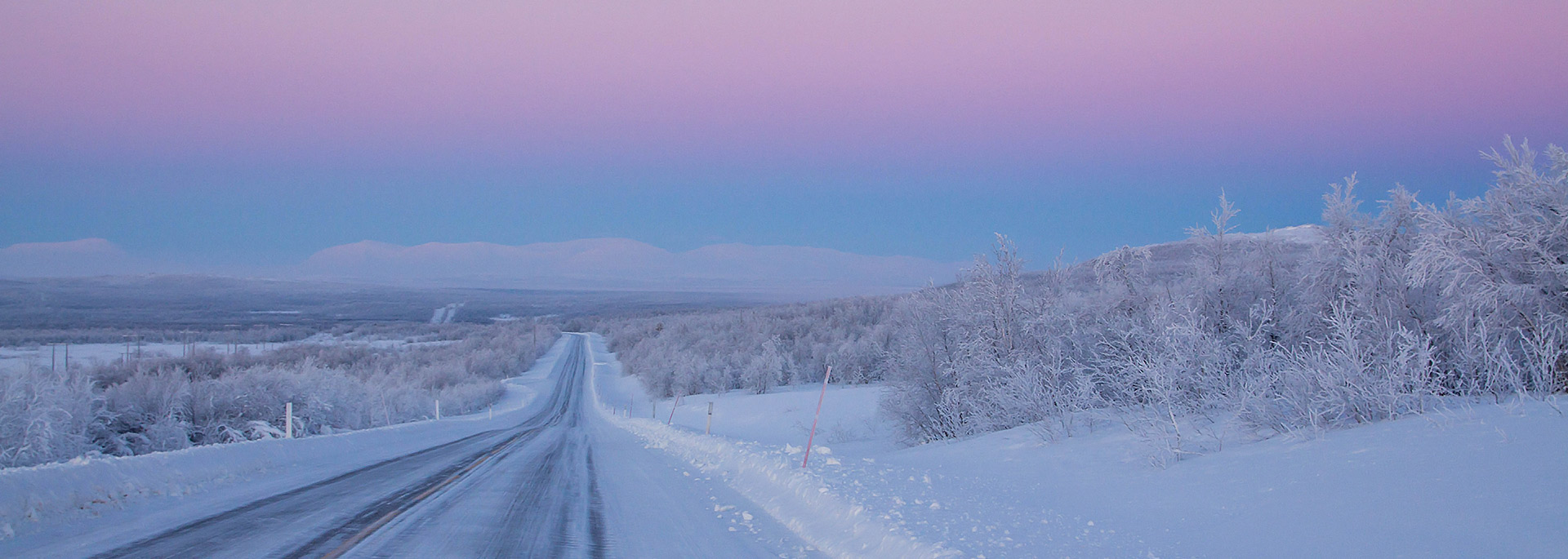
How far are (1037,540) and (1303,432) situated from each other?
413cm

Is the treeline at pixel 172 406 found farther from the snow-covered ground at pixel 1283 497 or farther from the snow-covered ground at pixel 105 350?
the snow-covered ground at pixel 1283 497

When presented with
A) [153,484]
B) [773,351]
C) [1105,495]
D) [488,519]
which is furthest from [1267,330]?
[773,351]

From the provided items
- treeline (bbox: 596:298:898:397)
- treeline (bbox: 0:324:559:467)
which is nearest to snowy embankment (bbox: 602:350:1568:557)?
treeline (bbox: 0:324:559:467)

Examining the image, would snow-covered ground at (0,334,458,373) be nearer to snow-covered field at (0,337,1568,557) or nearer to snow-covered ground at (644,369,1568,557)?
snow-covered field at (0,337,1568,557)

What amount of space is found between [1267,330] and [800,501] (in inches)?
395

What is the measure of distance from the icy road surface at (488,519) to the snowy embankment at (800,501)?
0.26 m

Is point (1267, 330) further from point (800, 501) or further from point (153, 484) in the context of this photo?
point (153, 484)

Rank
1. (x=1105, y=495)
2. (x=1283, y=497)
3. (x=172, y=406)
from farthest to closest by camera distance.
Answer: (x=172, y=406)
(x=1105, y=495)
(x=1283, y=497)

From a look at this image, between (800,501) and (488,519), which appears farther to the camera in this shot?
(800,501)

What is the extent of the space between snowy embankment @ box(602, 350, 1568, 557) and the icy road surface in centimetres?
148

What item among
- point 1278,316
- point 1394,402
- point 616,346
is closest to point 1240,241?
point 1278,316

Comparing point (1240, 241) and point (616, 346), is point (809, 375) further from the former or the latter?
point (616, 346)

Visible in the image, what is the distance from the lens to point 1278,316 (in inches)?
543

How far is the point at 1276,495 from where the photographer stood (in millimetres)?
6152
